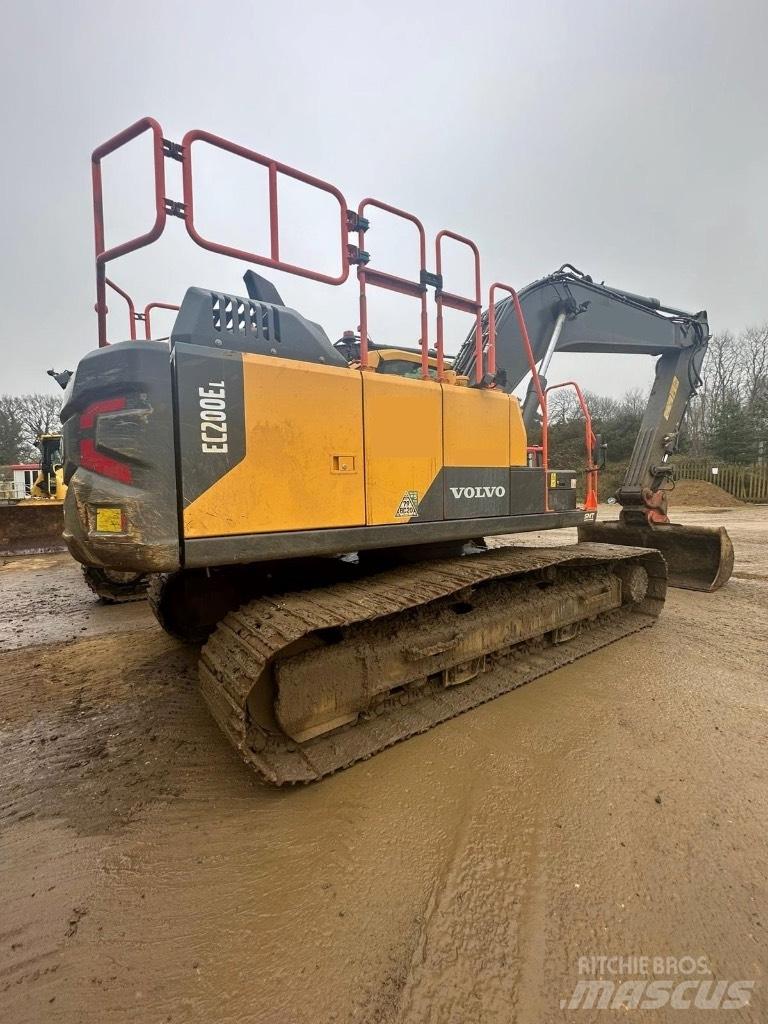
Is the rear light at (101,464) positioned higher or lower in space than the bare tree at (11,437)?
lower

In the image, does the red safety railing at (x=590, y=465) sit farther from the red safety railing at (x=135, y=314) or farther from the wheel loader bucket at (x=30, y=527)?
the wheel loader bucket at (x=30, y=527)

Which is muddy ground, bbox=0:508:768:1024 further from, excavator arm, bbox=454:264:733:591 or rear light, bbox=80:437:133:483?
excavator arm, bbox=454:264:733:591

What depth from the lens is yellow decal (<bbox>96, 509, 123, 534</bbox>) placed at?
2133 millimetres

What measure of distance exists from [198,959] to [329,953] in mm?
414

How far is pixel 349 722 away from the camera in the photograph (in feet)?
9.15

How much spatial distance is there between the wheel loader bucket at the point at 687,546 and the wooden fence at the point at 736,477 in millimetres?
21066

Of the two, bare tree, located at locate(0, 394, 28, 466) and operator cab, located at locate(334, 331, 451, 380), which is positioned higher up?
bare tree, located at locate(0, 394, 28, 466)

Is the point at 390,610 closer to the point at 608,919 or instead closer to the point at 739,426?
the point at 608,919

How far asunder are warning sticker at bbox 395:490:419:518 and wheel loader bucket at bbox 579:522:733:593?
4445 mm

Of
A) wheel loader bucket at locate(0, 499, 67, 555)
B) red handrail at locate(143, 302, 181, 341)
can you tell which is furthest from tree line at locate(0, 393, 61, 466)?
red handrail at locate(143, 302, 181, 341)

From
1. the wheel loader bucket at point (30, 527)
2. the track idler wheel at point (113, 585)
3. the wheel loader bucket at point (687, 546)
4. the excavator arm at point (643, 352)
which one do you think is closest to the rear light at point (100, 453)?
the excavator arm at point (643, 352)

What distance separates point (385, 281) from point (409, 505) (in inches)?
53.2

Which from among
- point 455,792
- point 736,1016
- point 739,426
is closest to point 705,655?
point 455,792

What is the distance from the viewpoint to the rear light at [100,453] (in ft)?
7.10
